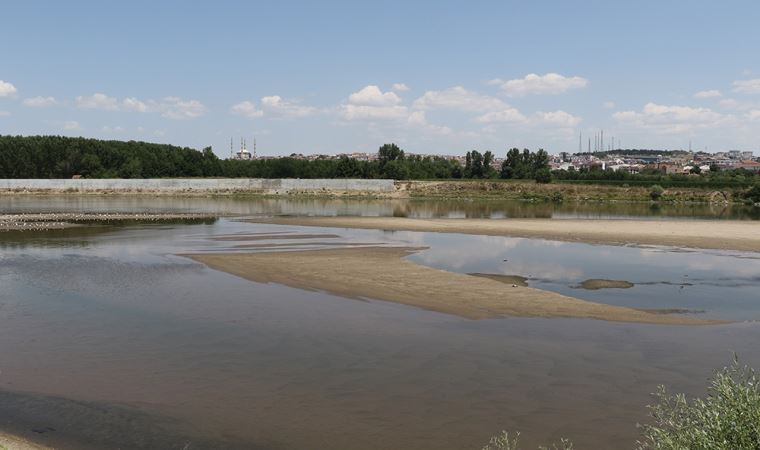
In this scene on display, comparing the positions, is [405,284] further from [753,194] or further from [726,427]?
[753,194]

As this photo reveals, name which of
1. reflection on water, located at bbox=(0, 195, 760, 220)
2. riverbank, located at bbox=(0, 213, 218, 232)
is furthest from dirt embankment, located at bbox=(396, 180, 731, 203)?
riverbank, located at bbox=(0, 213, 218, 232)

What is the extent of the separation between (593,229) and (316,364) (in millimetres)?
41320

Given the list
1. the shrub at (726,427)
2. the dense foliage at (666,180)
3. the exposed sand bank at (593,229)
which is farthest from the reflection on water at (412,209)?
the shrub at (726,427)

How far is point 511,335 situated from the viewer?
18.1 meters

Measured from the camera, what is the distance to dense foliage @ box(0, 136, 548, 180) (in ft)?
500

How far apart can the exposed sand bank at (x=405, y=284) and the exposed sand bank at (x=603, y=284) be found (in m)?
2.98

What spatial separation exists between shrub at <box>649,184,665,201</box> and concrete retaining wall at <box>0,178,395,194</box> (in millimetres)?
49058

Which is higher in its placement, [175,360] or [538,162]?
[538,162]

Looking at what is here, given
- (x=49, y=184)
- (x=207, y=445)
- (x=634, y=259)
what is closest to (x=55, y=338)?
(x=207, y=445)

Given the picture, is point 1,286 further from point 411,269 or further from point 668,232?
point 668,232

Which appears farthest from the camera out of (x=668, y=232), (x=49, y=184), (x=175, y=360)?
(x=49, y=184)

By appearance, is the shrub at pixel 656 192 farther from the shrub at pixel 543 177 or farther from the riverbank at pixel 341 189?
the shrub at pixel 543 177

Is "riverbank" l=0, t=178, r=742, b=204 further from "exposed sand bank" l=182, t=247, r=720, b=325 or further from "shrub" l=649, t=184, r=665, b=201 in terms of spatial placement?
"exposed sand bank" l=182, t=247, r=720, b=325

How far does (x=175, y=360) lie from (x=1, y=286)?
13793 millimetres
